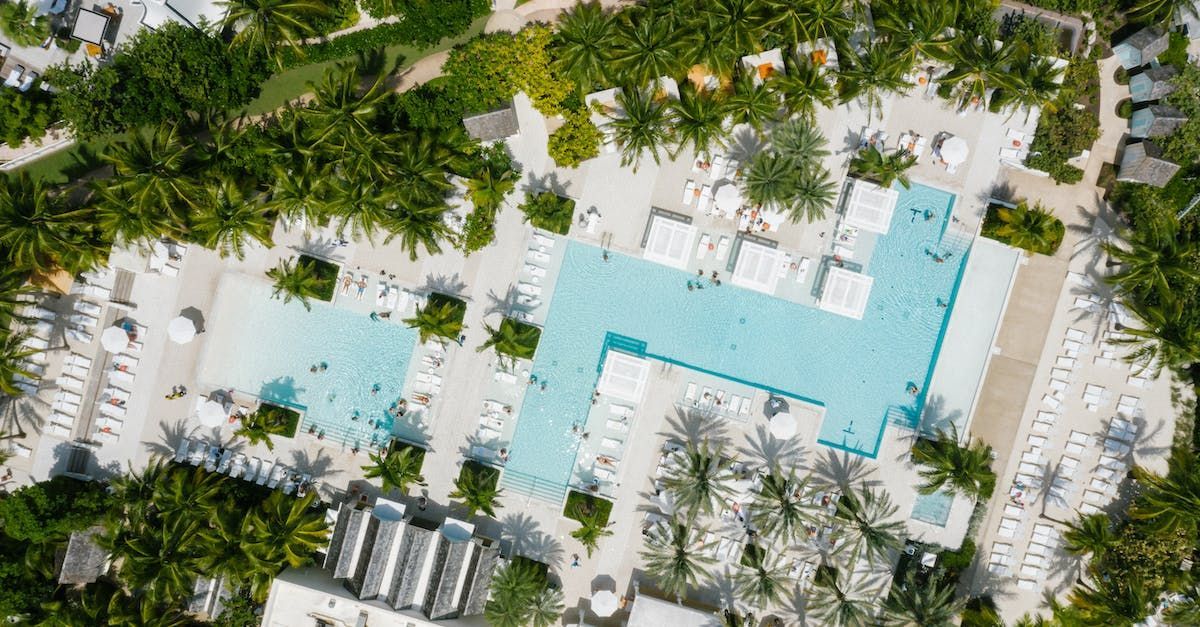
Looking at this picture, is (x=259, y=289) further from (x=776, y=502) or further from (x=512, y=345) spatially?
(x=776, y=502)

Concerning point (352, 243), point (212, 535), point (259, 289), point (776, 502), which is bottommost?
point (212, 535)

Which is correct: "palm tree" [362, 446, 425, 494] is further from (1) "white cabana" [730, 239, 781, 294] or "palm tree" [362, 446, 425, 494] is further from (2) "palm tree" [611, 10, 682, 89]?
(2) "palm tree" [611, 10, 682, 89]

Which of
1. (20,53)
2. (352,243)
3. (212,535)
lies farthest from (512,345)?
(20,53)

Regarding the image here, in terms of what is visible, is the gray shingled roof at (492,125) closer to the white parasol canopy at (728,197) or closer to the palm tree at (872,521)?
the white parasol canopy at (728,197)

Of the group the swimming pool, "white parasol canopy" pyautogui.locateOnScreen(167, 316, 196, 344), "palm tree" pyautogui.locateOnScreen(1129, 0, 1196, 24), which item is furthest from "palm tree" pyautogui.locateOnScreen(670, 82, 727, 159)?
"white parasol canopy" pyautogui.locateOnScreen(167, 316, 196, 344)

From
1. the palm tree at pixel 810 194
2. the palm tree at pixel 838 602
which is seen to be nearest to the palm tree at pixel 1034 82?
the palm tree at pixel 810 194

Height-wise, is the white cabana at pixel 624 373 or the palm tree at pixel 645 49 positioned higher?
the palm tree at pixel 645 49

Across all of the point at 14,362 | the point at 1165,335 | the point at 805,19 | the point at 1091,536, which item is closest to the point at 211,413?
the point at 14,362
